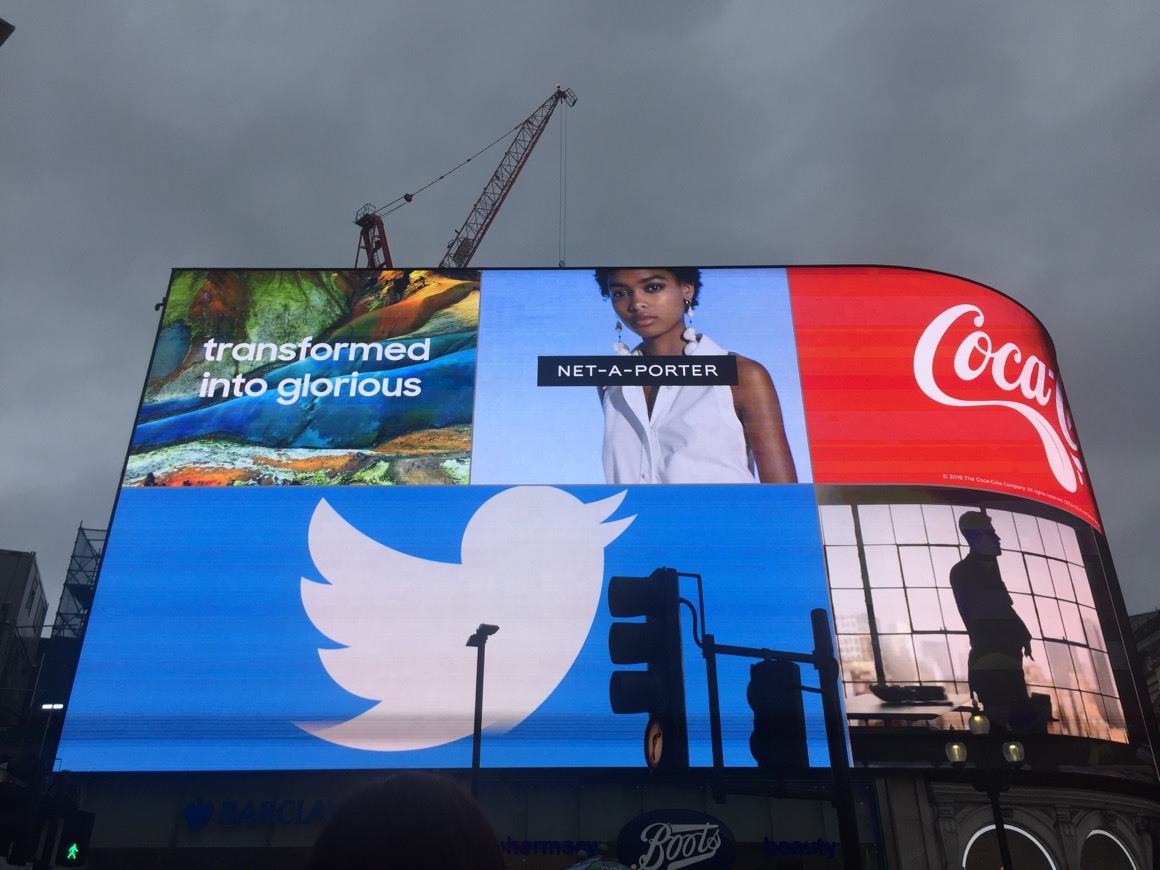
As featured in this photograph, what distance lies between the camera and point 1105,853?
79.2 ft

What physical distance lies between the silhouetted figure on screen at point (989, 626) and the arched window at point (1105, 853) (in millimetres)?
3797

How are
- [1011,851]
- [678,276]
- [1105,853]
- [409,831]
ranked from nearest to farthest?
[409,831], [1011,851], [1105,853], [678,276]

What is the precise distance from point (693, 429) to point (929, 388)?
776 centimetres

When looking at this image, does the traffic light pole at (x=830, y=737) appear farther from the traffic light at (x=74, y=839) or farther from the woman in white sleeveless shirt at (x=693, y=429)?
the woman in white sleeveless shirt at (x=693, y=429)

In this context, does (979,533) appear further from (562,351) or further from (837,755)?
(837,755)

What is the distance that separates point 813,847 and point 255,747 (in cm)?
1391

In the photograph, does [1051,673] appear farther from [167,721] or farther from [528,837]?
[167,721]

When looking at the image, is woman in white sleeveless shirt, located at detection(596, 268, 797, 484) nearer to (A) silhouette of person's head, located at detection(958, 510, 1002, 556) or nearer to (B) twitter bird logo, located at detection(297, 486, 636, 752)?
(B) twitter bird logo, located at detection(297, 486, 636, 752)

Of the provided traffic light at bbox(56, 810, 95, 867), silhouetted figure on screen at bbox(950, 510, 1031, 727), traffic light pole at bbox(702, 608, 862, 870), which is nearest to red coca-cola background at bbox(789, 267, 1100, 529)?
silhouetted figure on screen at bbox(950, 510, 1031, 727)

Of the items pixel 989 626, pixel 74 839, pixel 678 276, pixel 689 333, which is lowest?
pixel 74 839

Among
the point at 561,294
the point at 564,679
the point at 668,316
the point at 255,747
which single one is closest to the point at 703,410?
the point at 668,316

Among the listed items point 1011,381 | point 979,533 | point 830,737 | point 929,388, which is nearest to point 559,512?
point 979,533

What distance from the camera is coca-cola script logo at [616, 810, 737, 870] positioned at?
20.6 m

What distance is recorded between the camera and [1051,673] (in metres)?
24.9
